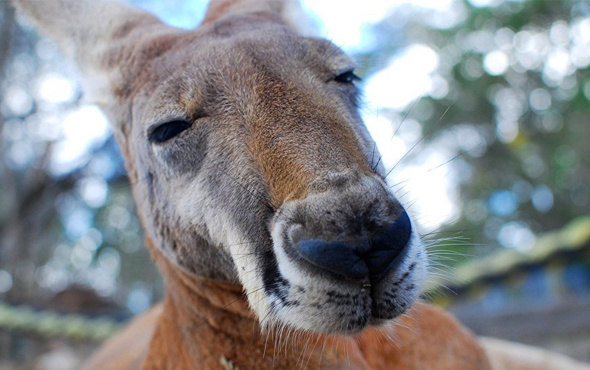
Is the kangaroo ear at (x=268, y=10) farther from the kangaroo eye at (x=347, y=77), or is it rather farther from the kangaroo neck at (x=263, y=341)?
the kangaroo neck at (x=263, y=341)

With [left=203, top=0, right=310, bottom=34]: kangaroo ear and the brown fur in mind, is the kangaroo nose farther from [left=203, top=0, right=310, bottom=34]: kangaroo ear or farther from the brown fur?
[left=203, top=0, right=310, bottom=34]: kangaroo ear

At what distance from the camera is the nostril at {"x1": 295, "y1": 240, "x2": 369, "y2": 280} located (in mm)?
1899

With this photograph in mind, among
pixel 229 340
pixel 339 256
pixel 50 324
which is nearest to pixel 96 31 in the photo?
pixel 229 340

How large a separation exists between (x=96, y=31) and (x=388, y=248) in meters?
2.70

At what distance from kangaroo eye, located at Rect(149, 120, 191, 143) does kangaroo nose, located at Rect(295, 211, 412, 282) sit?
108cm

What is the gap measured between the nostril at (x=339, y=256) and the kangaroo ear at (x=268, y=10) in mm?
2050

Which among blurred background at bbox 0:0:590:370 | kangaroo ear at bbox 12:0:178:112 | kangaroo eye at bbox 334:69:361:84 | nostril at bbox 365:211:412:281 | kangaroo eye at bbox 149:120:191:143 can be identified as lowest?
blurred background at bbox 0:0:590:370

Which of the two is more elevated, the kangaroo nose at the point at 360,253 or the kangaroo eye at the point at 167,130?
the kangaroo eye at the point at 167,130

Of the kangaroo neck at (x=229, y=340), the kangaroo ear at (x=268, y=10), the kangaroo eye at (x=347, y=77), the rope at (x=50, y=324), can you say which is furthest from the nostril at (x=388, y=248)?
the rope at (x=50, y=324)

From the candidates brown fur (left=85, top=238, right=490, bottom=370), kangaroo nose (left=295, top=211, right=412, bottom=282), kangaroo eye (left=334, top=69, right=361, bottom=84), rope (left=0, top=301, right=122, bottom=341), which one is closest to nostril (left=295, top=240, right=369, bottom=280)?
kangaroo nose (left=295, top=211, right=412, bottom=282)

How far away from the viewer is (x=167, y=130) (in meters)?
2.81

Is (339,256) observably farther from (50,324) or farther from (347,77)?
(50,324)

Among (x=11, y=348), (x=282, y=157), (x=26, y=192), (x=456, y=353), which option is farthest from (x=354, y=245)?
(x=26, y=192)

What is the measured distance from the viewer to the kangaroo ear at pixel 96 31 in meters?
3.49
